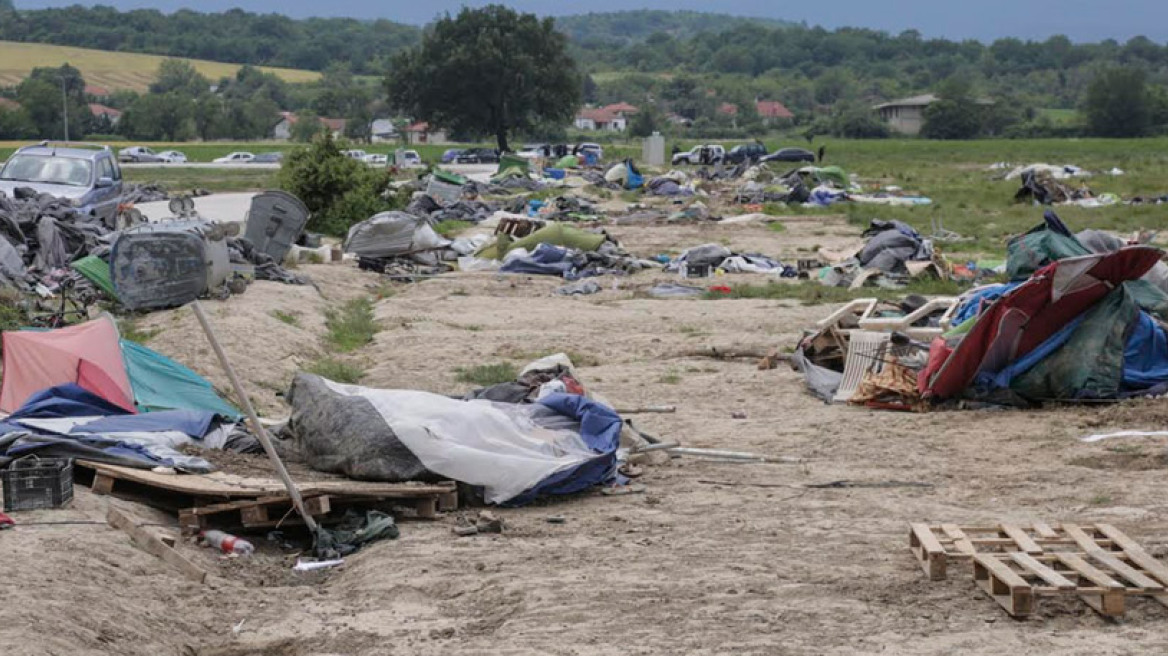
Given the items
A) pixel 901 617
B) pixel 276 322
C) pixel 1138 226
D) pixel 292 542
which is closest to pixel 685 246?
pixel 1138 226

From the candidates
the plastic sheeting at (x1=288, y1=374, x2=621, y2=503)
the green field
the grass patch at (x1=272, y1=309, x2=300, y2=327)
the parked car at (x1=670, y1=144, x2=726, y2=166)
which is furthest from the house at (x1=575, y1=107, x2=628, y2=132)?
the plastic sheeting at (x1=288, y1=374, x2=621, y2=503)

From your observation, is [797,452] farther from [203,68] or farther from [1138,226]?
[203,68]

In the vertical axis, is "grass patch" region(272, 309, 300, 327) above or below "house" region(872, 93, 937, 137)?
above

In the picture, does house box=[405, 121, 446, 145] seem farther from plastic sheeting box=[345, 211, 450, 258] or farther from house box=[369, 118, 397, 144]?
plastic sheeting box=[345, 211, 450, 258]

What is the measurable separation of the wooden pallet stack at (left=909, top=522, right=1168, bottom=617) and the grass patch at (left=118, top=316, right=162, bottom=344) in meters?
9.59

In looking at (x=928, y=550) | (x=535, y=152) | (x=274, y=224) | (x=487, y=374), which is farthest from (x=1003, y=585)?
(x=535, y=152)

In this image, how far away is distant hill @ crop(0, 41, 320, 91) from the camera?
5408 inches

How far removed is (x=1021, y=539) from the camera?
851 cm

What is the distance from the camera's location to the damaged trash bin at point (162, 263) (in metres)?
17.6

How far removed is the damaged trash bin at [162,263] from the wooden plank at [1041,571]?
11619 millimetres

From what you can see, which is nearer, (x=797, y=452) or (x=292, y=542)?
(x=292, y=542)

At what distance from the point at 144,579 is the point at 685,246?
22.9 m

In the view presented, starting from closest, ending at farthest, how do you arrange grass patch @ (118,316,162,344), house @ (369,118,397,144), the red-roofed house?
grass patch @ (118,316,162,344) < house @ (369,118,397,144) < the red-roofed house

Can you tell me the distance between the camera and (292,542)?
33.4 ft
